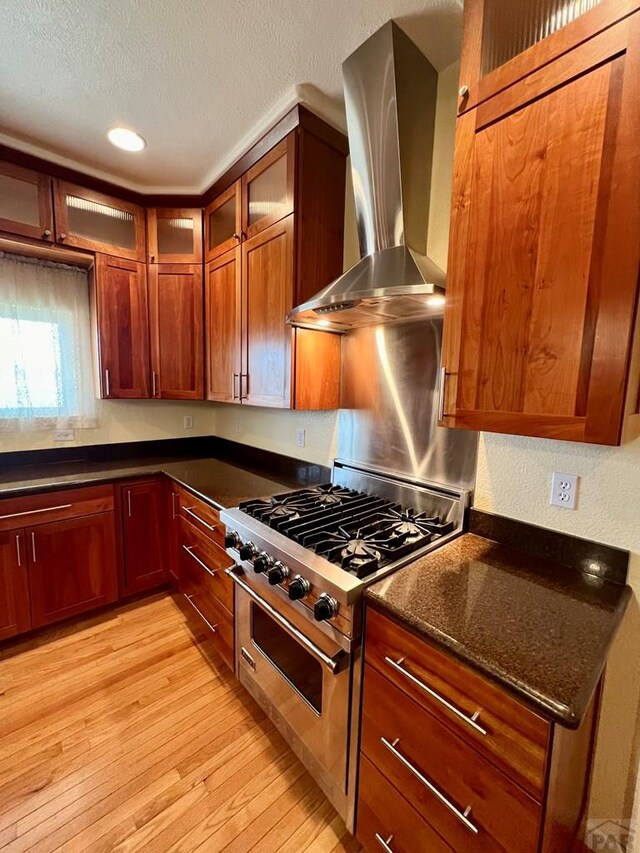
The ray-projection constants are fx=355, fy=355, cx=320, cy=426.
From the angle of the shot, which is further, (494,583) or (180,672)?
(180,672)

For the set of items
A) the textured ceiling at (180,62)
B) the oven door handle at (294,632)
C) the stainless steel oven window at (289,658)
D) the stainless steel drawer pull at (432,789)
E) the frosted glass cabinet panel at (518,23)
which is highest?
the textured ceiling at (180,62)

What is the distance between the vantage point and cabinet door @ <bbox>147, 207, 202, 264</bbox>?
242cm

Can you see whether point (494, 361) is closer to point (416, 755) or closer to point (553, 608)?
point (553, 608)

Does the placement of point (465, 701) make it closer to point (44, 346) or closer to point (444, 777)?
point (444, 777)

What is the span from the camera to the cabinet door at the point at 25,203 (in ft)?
6.43

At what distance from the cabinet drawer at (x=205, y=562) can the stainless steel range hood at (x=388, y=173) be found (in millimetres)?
1272

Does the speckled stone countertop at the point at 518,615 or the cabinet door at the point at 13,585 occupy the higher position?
the speckled stone countertop at the point at 518,615

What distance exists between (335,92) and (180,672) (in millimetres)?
2939

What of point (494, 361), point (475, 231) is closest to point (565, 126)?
point (475, 231)

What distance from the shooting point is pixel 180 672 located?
190 centimetres

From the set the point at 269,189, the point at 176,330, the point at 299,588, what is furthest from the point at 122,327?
the point at 299,588

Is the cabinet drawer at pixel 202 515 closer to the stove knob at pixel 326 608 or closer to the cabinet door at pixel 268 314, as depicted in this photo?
the cabinet door at pixel 268 314

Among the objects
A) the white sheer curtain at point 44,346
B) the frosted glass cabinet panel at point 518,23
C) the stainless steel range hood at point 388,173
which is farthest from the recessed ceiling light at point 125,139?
the frosted glass cabinet panel at point 518,23

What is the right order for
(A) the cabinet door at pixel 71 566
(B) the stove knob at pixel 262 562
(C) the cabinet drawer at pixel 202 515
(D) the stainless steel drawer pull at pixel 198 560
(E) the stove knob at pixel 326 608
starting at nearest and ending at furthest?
(E) the stove knob at pixel 326 608, (B) the stove knob at pixel 262 562, (C) the cabinet drawer at pixel 202 515, (D) the stainless steel drawer pull at pixel 198 560, (A) the cabinet door at pixel 71 566
